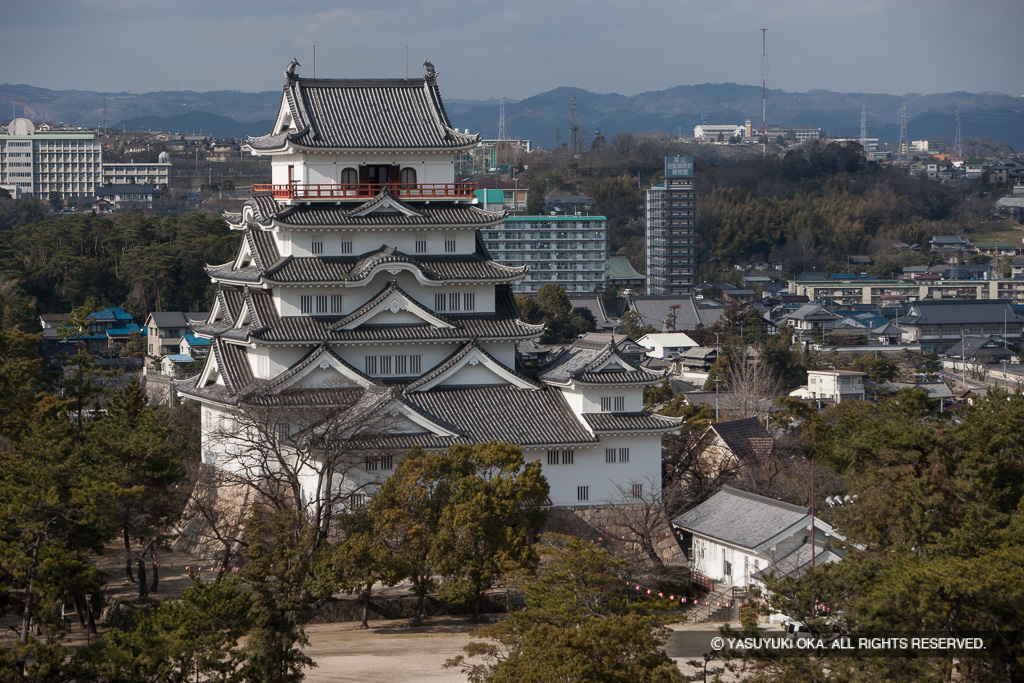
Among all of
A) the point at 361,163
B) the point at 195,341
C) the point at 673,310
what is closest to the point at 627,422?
the point at 361,163

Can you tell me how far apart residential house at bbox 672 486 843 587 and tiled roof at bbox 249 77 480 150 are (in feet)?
34.2

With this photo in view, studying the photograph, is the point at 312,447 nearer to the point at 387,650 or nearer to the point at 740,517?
the point at 387,650

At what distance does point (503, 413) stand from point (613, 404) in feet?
8.20

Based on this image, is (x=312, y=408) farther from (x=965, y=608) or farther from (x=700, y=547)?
(x=965, y=608)

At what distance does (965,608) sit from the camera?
1880cm

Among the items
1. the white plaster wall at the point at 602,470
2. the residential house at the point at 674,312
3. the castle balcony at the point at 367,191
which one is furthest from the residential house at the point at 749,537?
the residential house at the point at 674,312

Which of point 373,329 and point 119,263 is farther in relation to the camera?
point 119,263

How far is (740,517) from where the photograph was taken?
1085 inches

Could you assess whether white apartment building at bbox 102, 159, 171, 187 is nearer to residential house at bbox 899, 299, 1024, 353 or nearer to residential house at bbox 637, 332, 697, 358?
residential house at bbox 637, 332, 697, 358

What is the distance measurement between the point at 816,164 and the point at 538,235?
51448 millimetres

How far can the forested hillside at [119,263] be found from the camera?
62.8 metres

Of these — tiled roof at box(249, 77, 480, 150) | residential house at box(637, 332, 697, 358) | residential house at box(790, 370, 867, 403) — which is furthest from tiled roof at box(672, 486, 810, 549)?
residential house at box(637, 332, 697, 358)

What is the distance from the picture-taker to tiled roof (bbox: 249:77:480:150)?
1224 inches

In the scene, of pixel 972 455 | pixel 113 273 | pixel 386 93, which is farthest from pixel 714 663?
pixel 113 273
